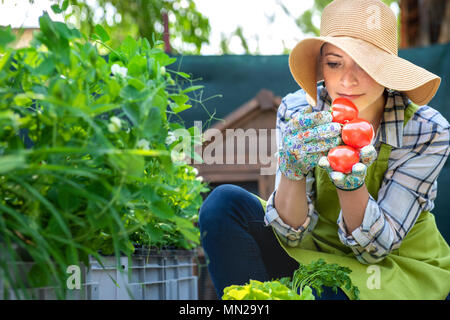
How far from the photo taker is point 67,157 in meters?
0.74

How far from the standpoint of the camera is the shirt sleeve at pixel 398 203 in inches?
43.3

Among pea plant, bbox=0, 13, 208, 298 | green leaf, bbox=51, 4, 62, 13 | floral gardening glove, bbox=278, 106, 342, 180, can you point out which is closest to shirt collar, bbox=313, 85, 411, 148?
floral gardening glove, bbox=278, 106, 342, 180

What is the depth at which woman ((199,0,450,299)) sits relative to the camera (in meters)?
1.08

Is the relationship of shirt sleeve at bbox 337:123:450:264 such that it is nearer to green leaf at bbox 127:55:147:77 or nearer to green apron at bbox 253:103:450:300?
green apron at bbox 253:103:450:300

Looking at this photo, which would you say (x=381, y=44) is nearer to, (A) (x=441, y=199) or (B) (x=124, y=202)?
(B) (x=124, y=202)

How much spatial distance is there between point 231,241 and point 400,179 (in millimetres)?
412

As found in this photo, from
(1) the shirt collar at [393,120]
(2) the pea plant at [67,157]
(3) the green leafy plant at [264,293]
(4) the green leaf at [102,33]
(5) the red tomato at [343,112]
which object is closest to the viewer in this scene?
(2) the pea plant at [67,157]

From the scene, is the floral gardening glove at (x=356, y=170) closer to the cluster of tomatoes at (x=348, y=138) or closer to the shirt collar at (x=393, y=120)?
the cluster of tomatoes at (x=348, y=138)

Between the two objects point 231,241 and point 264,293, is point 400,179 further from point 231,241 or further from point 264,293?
point 264,293

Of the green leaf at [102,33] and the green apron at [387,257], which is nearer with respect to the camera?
the green leaf at [102,33]

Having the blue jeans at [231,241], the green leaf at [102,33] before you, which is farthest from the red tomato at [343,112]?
the green leaf at [102,33]

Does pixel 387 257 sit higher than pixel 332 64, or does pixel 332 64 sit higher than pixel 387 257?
pixel 332 64

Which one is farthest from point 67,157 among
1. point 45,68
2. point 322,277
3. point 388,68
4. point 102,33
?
point 388,68

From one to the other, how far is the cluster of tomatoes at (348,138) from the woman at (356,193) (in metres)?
0.02
